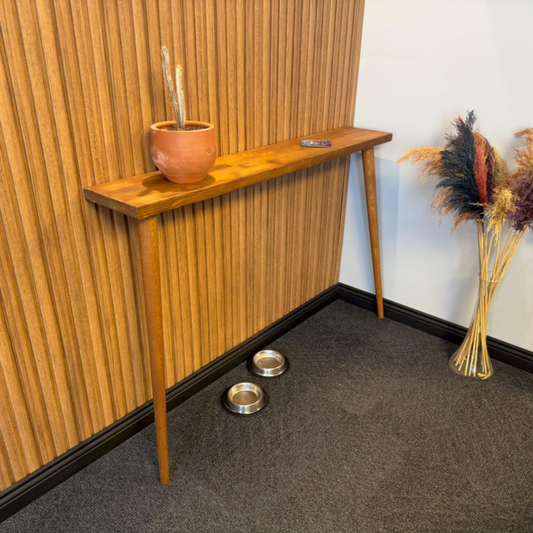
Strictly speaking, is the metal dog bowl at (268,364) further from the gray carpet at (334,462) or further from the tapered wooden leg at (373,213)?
the tapered wooden leg at (373,213)

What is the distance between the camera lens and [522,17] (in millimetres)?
1719

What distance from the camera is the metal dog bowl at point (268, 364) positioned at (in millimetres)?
2025

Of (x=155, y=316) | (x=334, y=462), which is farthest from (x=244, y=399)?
(x=155, y=316)

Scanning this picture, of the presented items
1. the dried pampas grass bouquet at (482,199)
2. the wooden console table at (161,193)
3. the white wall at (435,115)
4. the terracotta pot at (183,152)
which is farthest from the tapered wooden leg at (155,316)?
the white wall at (435,115)

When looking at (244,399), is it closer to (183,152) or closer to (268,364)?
(268,364)

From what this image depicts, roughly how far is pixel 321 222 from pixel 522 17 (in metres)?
1.04

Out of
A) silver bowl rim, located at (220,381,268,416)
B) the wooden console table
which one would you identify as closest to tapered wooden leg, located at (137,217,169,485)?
the wooden console table

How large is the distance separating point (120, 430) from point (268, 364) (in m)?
0.64

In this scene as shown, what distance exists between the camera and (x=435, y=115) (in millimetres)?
2008

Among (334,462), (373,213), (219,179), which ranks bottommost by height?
(334,462)

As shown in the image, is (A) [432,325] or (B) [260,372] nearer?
(B) [260,372]

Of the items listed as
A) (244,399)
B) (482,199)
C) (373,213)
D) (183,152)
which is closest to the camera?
(183,152)

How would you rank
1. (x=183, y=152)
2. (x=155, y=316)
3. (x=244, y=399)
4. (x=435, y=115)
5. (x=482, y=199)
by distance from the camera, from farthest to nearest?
(x=435, y=115), (x=244, y=399), (x=482, y=199), (x=155, y=316), (x=183, y=152)

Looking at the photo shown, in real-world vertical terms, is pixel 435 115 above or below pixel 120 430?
above
